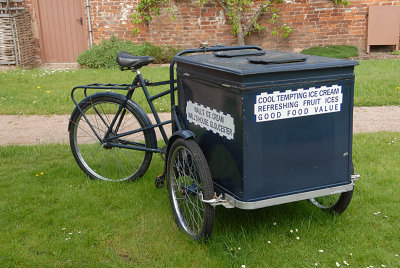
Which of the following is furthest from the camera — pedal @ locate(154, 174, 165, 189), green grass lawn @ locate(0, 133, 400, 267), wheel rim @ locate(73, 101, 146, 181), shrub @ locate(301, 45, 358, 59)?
shrub @ locate(301, 45, 358, 59)

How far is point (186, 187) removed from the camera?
348cm

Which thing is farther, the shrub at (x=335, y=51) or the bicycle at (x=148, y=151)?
the shrub at (x=335, y=51)

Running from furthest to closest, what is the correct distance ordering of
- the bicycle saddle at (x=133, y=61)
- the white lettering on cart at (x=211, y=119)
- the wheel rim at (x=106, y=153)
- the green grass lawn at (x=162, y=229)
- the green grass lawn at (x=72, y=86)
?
1. the green grass lawn at (x=72, y=86)
2. the wheel rim at (x=106, y=153)
3. the bicycle saddle at (x=133, y=61)
4. the green grass lawn at (x=162, y=229)
5. the white lettering on cart at (x=211, y=119)

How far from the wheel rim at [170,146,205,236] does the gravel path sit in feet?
6.53

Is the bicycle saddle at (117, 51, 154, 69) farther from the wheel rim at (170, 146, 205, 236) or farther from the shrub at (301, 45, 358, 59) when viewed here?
the shrub at (301, 45, 358, 59)

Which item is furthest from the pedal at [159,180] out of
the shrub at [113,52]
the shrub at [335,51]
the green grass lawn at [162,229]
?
the shrub at [335,51]

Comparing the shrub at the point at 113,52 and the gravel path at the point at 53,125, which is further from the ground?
the shrub at the point at 113,52

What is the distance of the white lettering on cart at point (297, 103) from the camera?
2.98 m

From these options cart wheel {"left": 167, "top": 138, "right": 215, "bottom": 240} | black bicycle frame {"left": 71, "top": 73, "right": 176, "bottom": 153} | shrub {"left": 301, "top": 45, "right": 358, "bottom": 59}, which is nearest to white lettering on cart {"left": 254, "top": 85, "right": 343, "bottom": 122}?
cart wheel {"left": 167, "top": 138, "right": 215, "bottom": 240}

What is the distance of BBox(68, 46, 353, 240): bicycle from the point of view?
3291 millimetres

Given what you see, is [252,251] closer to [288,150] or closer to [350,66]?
[288,150]

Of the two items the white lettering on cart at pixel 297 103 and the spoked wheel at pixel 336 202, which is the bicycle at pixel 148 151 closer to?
the spoked wheel at pixel 336 202

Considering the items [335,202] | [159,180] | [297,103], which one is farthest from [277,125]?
[159,180]

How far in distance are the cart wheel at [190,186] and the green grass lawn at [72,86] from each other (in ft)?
9.26
